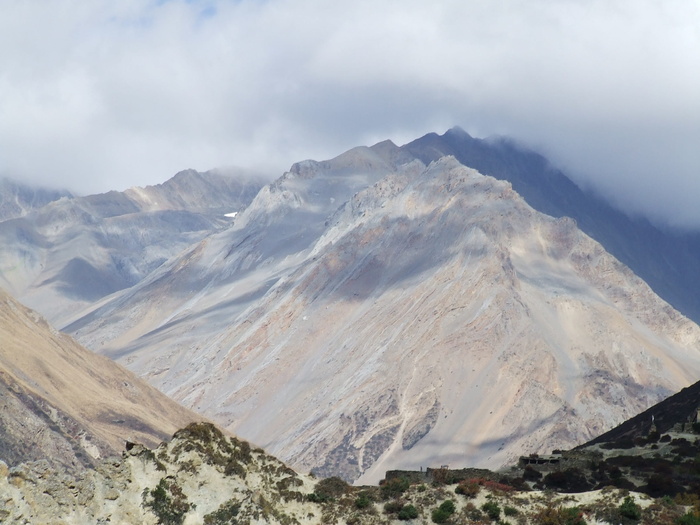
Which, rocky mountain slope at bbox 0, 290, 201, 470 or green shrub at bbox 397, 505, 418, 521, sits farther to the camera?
rocky mountain slope at bbox 0, 290, 201, 470

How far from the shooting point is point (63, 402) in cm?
14150

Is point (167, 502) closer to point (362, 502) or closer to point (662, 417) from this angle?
point (362, 502)

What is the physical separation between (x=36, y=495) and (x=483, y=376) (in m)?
169

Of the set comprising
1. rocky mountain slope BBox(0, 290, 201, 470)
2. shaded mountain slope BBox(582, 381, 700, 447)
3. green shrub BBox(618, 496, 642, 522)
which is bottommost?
rocky mountain slope BBox(0, 290, 201, 470)

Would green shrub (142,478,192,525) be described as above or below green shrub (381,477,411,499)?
below

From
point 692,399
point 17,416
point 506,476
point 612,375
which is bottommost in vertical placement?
point 17,416

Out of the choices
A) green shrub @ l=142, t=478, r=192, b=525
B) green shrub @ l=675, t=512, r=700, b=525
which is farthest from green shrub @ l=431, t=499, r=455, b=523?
green shrub @ l=142, t=478, r=192, b=525

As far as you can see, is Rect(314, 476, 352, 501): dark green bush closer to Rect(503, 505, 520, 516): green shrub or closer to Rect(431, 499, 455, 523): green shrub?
Rect(431, 499, 455, 523): green shrub

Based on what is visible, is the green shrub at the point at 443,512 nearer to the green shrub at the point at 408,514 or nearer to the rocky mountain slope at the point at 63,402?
the green shrub at the point at 408,514

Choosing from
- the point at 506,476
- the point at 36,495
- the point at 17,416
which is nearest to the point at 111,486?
the point at 36,495

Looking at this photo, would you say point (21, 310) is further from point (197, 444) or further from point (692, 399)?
point (197, 444)

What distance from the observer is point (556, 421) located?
178 m

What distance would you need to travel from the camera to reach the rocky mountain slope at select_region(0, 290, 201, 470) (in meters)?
118

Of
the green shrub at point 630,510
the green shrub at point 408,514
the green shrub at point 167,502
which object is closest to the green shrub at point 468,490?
the green shrub at point 408,514
